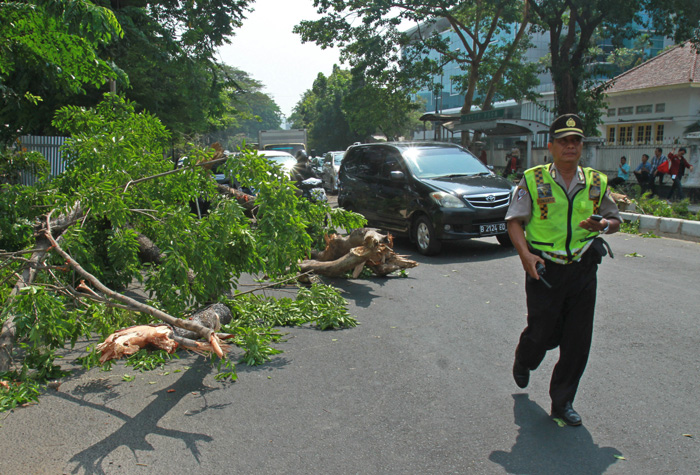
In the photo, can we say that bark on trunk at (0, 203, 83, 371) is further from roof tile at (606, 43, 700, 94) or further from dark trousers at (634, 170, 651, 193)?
roof tile at (606, 43, 700, 94)

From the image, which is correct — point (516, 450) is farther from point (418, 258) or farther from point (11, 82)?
point (11, 82)

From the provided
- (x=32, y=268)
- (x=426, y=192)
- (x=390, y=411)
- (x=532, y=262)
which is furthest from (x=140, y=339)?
(x=426, y=192)

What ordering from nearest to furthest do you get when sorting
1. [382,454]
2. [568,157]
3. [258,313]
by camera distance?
[382,454], [568,157], [258,313]

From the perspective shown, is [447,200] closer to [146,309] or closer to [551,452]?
[146,309]

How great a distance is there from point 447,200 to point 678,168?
34.6ft

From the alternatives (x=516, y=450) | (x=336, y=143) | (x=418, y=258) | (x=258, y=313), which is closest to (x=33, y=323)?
(x=258, y=313)

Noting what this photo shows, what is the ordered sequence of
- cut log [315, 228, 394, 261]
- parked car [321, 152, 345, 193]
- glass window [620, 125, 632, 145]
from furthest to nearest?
glass window [620, 125, 632, 145] → parked car [321, 152, 345, 193] → cut log [315, 228, 394, 261]

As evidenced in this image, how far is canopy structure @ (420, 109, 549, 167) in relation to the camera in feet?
68.2

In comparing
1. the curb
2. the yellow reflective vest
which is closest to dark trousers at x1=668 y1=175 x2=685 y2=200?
the curb

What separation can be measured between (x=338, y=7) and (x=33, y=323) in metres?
25.0

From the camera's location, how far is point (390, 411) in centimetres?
411

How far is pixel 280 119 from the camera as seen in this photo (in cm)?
15750

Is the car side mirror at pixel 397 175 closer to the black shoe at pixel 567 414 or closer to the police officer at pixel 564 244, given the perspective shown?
the police officer at pixel 564 244

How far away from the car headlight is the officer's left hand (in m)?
6.29
